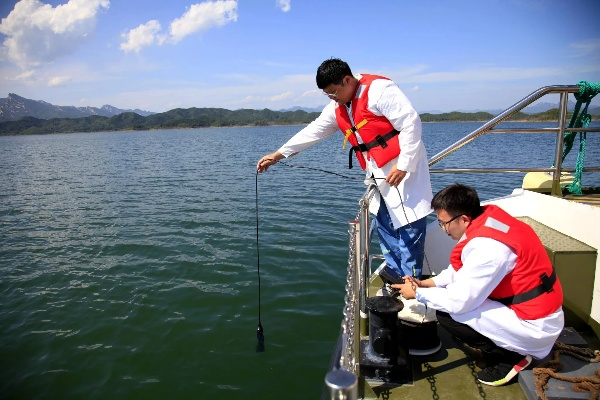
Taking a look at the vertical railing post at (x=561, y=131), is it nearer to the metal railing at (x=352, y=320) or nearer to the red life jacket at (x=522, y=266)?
the red life jacket at (x=522, y=266)

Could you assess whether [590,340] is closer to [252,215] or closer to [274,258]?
[274,258]

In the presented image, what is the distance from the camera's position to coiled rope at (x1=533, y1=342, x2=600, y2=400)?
257cm

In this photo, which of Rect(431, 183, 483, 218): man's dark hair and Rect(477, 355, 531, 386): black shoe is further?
Rect(477, 355, 531, 386): black shoe

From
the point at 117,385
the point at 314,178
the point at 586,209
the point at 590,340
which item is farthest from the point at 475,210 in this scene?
the point at 314,178

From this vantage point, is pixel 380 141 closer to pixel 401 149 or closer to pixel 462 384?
pixel 401 149

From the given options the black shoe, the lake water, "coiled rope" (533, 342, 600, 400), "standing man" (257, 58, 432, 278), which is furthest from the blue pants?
the lake water

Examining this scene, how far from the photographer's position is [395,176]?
11.0 feet

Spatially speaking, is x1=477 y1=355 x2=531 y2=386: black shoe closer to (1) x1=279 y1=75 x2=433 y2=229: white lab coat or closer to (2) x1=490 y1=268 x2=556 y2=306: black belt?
(2) x1=490 y1=268 x2=556 y2=306: black belt

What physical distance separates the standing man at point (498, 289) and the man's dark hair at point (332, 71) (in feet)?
4.52

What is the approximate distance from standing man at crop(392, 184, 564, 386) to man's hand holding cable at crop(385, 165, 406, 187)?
2.18ft

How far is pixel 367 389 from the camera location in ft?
9.09

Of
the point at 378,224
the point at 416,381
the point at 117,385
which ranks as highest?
the point at 378,224

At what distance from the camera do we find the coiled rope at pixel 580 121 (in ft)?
14.3

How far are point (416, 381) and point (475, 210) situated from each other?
Result: 135cm
